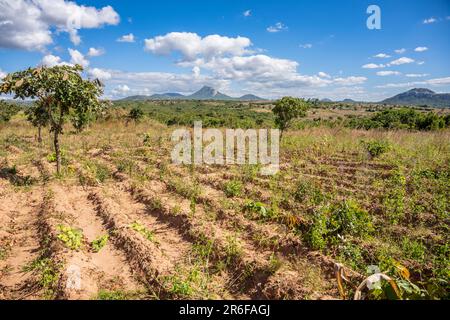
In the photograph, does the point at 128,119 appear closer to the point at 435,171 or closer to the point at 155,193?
the point at 155,193

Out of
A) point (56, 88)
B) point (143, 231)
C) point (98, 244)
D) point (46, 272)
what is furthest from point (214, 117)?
point (46, 272)

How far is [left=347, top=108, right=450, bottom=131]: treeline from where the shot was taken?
21.3 m

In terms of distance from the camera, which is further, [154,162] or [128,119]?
[128,119]

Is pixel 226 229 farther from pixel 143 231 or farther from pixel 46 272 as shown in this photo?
pixel 46 272

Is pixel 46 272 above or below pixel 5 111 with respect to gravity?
below

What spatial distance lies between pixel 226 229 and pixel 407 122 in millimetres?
26272

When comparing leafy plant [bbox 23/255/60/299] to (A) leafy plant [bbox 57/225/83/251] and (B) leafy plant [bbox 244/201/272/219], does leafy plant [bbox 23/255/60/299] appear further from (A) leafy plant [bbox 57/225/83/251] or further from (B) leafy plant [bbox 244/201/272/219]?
(B) leafy plant [bbox 244/201/272/219]

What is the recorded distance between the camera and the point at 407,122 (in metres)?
26.0

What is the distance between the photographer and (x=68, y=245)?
457 centimetres

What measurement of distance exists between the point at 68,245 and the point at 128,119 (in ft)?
72.7

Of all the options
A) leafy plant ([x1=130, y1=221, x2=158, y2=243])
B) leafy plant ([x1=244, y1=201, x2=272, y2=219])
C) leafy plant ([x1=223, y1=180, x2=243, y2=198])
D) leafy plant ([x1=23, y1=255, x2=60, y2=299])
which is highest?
leafy plant ([x1=223, y1=180, x2=243, y2=198])

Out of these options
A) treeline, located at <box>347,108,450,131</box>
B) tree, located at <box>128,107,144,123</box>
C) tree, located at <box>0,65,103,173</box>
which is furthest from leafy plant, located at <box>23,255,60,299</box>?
tree, located at <box>128,107,144,123</box>

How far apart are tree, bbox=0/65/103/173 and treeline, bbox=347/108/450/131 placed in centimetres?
1519
